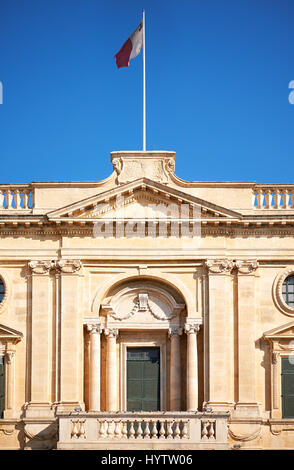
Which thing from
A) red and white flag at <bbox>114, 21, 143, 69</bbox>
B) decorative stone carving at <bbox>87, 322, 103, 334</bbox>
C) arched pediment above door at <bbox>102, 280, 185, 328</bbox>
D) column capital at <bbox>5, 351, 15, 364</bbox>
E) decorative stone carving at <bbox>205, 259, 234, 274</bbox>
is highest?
red and white flag at <bbox>114, 21, 143, 69</bbox>

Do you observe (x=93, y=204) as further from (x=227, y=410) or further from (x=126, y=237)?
(x=227, y=410)

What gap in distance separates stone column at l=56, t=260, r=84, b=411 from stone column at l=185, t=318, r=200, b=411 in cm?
356

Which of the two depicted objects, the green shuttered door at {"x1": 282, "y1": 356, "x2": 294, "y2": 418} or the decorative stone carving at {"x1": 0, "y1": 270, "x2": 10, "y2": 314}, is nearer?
the green shuttered door at {"x1": 282, "y1": 356, "x2": 294, "y2": 418}

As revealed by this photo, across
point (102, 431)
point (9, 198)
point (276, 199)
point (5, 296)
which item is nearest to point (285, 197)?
point (276, 199)

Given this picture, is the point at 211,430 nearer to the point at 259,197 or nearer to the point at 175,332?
the point at 175,332

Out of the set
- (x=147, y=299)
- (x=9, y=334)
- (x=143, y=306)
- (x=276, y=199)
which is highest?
(x=276, y=199)

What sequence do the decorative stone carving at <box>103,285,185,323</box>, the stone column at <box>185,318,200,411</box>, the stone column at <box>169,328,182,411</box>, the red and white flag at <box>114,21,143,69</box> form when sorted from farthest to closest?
the red and white flag at <box>114,21,143,69</box>, the decorative stone carving at <box>103,285,185,323</box>, the stone column at <box>169,328,182,411</box>, the stone column at <box>185,318,200,411</box>

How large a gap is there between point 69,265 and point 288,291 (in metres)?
7.46

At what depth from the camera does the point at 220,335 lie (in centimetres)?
3731

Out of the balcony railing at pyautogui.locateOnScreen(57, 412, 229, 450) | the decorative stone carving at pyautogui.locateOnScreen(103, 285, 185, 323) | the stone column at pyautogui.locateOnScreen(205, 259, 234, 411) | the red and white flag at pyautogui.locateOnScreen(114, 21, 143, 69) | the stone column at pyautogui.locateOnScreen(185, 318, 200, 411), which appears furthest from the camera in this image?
the red and white flag at pyautogui.locateOnScreen(114, 21, 143, 69)

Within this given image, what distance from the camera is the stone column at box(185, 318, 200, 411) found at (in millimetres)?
37031

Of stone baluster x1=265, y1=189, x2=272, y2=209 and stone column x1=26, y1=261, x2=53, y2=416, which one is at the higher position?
A: stone baluster x1=265, y1=189, x2=272, y2=209

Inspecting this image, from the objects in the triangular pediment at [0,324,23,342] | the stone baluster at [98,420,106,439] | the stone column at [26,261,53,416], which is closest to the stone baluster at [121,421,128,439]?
the stone baluster at [98,420,106,439]

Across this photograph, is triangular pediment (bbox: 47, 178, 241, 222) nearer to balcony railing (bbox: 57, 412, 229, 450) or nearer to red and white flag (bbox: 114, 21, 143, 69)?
red and white flag (bbox: 114, 21, 143, 69)
